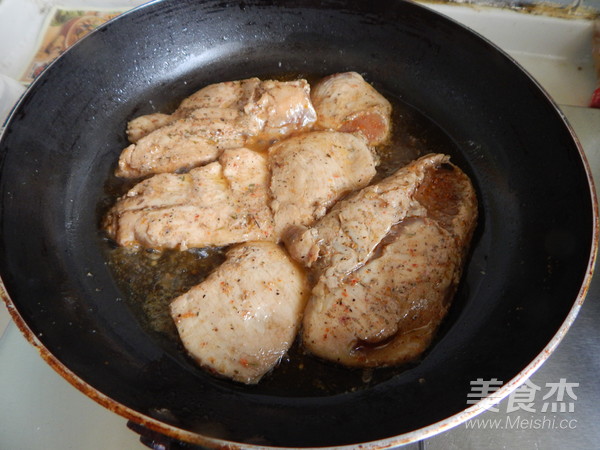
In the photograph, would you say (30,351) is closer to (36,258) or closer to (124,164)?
(36,258)

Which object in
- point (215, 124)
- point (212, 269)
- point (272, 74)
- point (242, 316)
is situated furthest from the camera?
point (272, 74)

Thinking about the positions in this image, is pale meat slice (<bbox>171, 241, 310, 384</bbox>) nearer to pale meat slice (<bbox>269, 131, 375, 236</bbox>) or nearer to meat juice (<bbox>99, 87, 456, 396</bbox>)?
meat juice (<bbox>99, 87, 456, 396</bbox>)

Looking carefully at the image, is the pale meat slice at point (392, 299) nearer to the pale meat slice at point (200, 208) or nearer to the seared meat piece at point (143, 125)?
the pale meat slice at point (200, 208)

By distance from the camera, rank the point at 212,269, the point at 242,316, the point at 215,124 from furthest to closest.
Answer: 1. the point at 215,124
2. the point at 212,269
3. the point at 242,316

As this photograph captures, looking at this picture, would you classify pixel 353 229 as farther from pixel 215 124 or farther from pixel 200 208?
pixel 215 124

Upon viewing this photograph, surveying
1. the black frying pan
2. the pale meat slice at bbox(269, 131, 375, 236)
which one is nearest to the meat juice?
the black frying pan

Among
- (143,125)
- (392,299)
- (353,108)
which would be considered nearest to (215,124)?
(143,125)

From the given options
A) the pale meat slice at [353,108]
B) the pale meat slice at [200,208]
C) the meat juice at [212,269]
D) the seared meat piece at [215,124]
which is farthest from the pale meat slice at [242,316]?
the pale meat slice at [353,108]

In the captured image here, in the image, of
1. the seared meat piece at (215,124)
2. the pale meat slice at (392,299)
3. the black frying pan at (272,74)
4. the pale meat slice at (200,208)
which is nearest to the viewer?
the black frying pan at (272,74)
